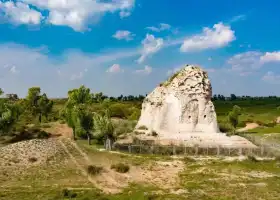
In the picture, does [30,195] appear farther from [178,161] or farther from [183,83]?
[183,83]

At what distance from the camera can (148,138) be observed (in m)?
54.5

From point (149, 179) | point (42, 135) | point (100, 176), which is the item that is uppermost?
point (42, 135)

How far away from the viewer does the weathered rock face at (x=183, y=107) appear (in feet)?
184

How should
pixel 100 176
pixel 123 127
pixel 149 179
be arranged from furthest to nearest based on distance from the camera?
pixel 123 127
pixel 100 176
pixel 149 179

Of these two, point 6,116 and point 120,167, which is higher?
point 6,116

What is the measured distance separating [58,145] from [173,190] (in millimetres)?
20343

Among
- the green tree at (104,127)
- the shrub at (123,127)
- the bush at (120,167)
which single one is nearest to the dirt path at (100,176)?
the bush at (120,167)

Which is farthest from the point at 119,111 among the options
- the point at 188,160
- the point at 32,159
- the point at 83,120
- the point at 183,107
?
the point at 32,159

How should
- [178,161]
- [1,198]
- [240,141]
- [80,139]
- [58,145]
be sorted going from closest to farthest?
[1,198] → [178,161] → [58,145] → [240,141] → [80,139]

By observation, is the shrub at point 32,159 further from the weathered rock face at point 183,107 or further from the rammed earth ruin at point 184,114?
the weathered rock face at point 183,107

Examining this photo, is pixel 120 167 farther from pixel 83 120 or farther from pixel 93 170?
pixel 83 120

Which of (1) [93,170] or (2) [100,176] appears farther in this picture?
(1) [93,170]

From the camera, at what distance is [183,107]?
5634 centimetres

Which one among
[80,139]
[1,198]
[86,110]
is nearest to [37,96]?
[80,139]
